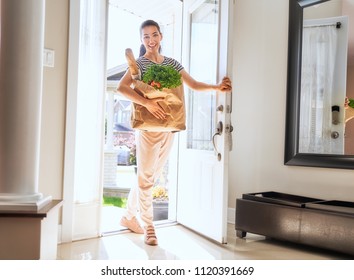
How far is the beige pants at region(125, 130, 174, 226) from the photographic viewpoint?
8.71 feet

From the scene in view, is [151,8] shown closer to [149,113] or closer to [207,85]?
[207,85]

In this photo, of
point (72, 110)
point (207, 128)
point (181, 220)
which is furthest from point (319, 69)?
point (72, 110)

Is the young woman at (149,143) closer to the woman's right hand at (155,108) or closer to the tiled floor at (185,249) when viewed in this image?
the woman's right hand at (155,108)

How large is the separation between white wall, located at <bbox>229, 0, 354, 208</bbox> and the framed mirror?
10 centimetres

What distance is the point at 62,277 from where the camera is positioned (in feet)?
5.26

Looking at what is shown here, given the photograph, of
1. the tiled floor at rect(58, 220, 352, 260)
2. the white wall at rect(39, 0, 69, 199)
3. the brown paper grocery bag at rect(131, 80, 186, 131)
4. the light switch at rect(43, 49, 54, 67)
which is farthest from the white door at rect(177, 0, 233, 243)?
the light switch at rect(43, 49, 54, 67)

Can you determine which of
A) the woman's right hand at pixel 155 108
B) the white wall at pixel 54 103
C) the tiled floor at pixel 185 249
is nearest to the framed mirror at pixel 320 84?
the tiled floor at pixel 185 249

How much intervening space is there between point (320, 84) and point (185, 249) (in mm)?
1636

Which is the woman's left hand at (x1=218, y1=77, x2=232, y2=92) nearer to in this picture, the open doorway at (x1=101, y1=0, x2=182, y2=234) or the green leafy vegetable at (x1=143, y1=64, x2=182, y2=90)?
the green leafy vegetable at (x1=143, y1=64, x2=182, y2=90)

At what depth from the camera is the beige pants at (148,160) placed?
2.66 meters

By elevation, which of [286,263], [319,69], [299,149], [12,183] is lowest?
[286,263]

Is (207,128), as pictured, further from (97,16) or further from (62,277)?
(62,277)

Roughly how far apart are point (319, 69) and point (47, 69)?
2.04m

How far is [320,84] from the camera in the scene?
2865mm
